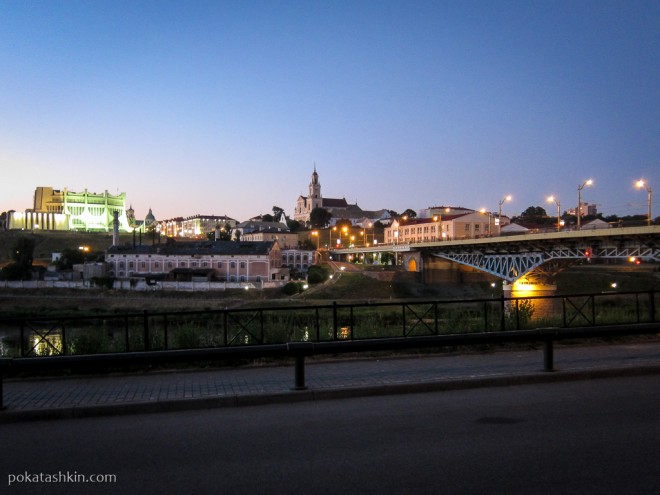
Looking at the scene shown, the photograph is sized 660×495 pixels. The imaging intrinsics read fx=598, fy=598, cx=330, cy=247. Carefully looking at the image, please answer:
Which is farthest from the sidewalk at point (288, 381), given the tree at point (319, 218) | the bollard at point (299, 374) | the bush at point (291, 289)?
the tree at point (319, 218)

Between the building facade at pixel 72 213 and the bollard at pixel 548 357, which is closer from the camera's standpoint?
the bollard at pixel 548 357

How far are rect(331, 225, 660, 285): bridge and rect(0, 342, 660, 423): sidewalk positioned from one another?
92.7 ft

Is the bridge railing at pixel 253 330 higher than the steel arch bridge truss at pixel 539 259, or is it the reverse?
the steel arch bridge truss at pixel 539 259

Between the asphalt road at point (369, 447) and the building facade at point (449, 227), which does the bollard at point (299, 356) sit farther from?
the building facade at point (449, 227)

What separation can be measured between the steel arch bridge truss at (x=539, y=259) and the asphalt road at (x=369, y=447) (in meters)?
33.4

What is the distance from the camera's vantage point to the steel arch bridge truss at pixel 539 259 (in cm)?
3988

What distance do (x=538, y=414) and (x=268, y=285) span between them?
232 feet

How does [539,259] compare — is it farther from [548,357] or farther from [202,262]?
[202,262]

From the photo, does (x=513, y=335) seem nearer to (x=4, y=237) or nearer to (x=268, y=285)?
(x=268, y=285)

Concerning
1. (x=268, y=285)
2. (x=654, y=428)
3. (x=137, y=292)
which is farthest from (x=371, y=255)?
(x=654, y=428)

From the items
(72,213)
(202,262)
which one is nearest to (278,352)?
(202,262)

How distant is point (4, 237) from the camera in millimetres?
155375

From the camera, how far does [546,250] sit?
1811 inches

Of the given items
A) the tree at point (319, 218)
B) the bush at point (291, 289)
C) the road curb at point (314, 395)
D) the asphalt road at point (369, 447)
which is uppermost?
the tree at point (319, 218)
